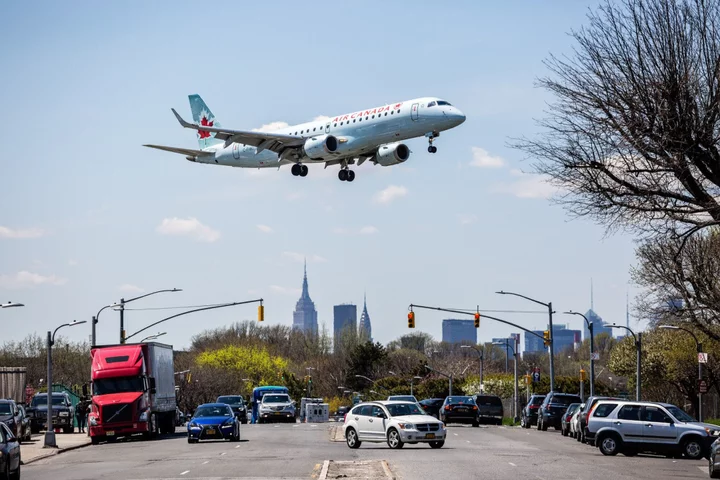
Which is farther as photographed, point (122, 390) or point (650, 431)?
point (122, 390)

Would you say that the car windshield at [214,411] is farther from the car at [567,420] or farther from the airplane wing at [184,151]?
the airplane wing at [184,151]

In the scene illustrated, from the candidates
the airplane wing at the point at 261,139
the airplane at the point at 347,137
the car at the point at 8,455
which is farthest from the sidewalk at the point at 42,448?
the airplane wing at the point at 261,139

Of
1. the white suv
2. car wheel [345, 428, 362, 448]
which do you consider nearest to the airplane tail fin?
car wheel [345, 428, 362, 448]

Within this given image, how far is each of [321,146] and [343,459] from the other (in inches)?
1073

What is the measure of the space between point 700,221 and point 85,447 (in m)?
23.6

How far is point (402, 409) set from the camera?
34.3m

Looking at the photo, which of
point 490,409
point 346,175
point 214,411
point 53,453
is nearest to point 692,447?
point 214,411

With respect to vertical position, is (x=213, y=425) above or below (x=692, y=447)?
above

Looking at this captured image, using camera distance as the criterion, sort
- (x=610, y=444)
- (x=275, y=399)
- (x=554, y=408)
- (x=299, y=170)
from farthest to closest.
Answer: (x=275, y=399)
(x=299, y=170)
(x=554, y=408)
(x=610, y=444)

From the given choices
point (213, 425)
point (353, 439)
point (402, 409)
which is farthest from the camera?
point (213, 425)

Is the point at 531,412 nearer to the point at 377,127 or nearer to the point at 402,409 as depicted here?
the point at 377,127

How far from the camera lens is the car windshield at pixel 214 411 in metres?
40.5

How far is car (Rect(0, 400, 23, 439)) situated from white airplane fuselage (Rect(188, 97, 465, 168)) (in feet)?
64.7

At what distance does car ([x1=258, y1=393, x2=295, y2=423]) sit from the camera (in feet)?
205
